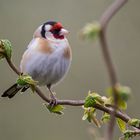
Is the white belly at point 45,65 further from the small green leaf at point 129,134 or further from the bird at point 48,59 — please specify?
the small green leaf at point 129,134

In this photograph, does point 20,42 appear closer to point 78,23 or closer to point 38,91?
point 78,23

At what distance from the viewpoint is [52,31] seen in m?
3.28

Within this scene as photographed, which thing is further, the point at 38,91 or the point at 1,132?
the point at 1,132

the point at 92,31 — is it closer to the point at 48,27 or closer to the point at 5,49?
the point at 5,49

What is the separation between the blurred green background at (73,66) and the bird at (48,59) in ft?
6.66

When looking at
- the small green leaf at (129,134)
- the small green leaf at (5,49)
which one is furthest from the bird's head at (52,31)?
the small green leaf at (129,134)

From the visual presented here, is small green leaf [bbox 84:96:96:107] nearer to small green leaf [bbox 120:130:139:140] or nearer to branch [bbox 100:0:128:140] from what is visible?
small green leaf [bbox 120:130:139:140]

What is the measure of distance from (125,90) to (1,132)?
4.86 metres

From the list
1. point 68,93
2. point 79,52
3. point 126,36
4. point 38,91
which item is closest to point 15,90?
point 38,91

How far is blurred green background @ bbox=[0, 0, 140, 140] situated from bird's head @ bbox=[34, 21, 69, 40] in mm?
1984

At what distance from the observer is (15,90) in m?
3.26

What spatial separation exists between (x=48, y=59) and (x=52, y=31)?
0.74 ft

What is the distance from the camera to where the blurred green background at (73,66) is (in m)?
5.97

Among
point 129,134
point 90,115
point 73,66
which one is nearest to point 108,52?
point 129,134
